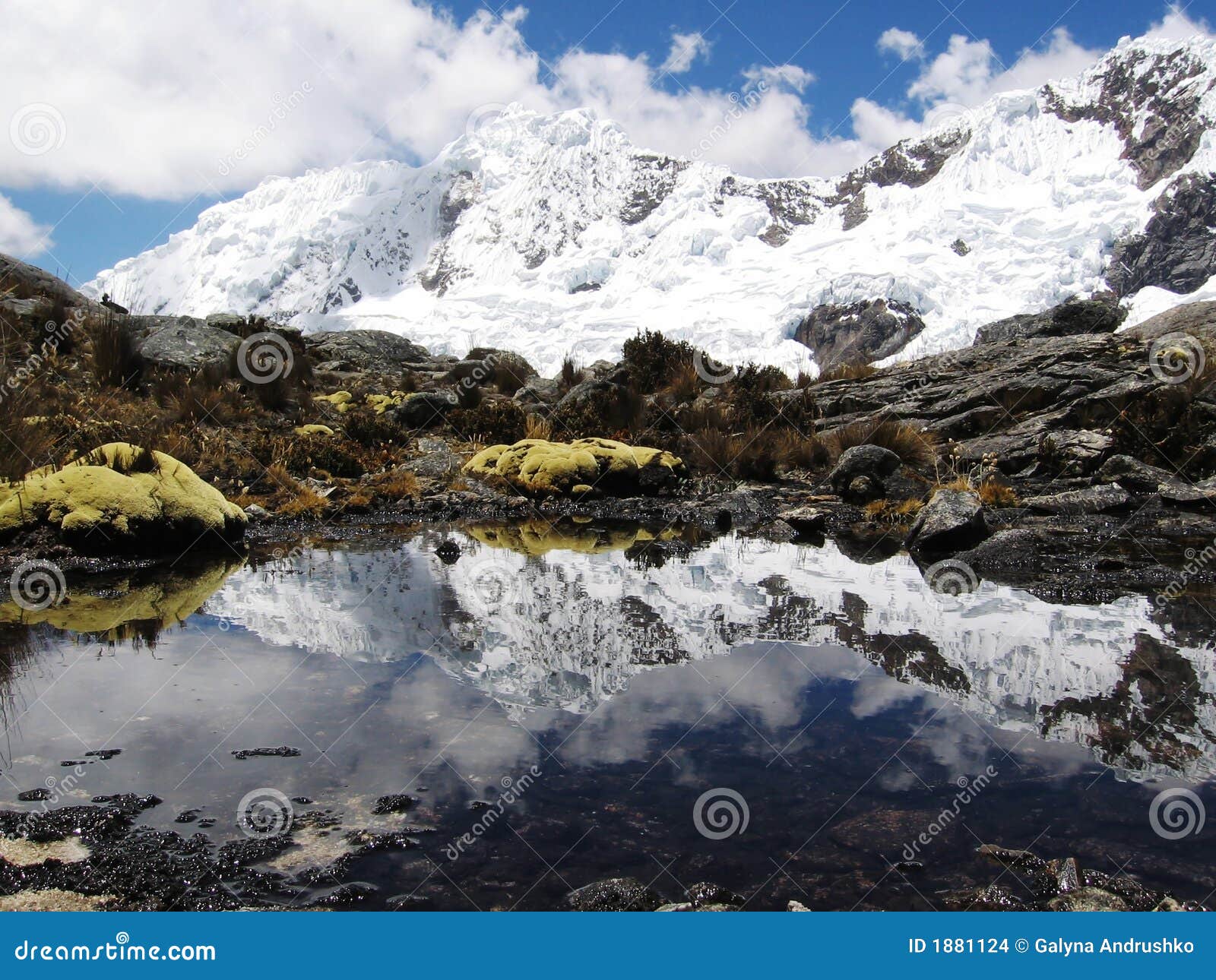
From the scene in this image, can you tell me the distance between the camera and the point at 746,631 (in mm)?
6191

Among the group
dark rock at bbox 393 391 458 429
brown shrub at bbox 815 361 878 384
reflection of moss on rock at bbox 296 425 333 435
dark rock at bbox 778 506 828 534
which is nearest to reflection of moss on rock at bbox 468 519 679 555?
dark rock at bbox 778 506 828 534

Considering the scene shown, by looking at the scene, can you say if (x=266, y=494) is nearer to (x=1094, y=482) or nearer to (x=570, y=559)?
(x=570, y=559)

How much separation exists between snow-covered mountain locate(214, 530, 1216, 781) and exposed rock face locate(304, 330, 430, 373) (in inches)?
596

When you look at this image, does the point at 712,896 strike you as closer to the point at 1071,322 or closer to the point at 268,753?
the point at 268,753

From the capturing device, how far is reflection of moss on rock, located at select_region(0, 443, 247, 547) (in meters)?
8.21

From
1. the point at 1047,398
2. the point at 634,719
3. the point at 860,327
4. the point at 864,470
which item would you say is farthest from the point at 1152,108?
the point at 634,719

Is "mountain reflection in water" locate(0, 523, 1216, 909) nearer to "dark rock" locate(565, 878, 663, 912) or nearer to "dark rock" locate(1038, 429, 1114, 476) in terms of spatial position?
"dark rock" locate(565, 878, 663, 912)

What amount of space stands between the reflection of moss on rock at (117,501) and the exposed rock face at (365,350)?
13.5 meters

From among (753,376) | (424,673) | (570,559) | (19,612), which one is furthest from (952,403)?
(19,612)

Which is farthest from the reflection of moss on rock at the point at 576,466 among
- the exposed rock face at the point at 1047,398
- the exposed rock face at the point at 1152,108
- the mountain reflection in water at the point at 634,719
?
the exposed rock face at the point at 1152,108

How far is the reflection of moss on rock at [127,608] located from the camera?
5.96 meters

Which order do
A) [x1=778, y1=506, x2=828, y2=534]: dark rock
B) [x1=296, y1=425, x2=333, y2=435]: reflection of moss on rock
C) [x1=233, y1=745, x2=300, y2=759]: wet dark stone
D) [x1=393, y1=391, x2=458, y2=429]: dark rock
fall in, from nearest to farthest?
[x1=233, y1=745, x2=300, y2=759]: wet dark stone, [x1=778, y1=506, x2=828, y2=534]: dark rock, [x1=296, y1=425, x2=333, y2=435]: reflection of moss on rock, [x1=393, y1=391, x2=458, y2=429]: dark rock

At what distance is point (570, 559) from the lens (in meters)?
9.01

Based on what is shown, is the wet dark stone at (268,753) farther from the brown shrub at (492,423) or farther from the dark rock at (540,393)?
the dark rock at (540,393)
